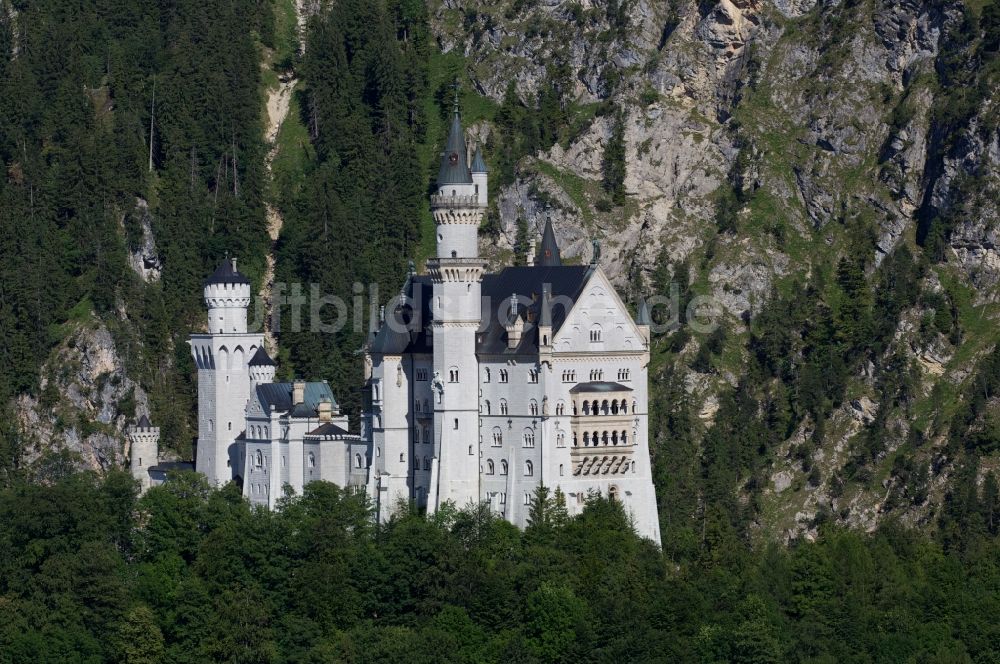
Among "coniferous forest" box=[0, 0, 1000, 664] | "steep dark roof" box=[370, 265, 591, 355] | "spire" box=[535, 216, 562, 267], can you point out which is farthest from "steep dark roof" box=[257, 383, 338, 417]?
"spire" box=[535, 216, 562, 267]

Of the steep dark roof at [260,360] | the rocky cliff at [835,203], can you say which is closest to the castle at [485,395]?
the steep dark roof at [260,360]

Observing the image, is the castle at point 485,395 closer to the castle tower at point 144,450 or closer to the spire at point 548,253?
the spire at point 548,253

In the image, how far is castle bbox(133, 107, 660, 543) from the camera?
492 ft

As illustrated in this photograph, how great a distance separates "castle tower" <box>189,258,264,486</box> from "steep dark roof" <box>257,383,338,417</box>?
3.73 m

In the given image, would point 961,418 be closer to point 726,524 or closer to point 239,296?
point 726,524

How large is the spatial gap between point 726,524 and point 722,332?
2743 centimetres

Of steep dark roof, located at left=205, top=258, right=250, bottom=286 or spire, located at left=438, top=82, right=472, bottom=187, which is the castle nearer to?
spire, located at left=438, top=82, right=472, bottom=187

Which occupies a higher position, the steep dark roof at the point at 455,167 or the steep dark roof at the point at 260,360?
the steep dark roof at the point at 455,167

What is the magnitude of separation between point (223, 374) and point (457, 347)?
19788 millimetres

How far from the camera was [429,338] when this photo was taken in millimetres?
154250

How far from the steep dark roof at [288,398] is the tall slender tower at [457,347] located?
11472 mm

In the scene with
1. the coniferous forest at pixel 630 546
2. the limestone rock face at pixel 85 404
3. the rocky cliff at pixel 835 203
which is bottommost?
the coniferous forest at pixel 630 546

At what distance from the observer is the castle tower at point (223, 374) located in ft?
536

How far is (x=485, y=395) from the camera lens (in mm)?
151000
